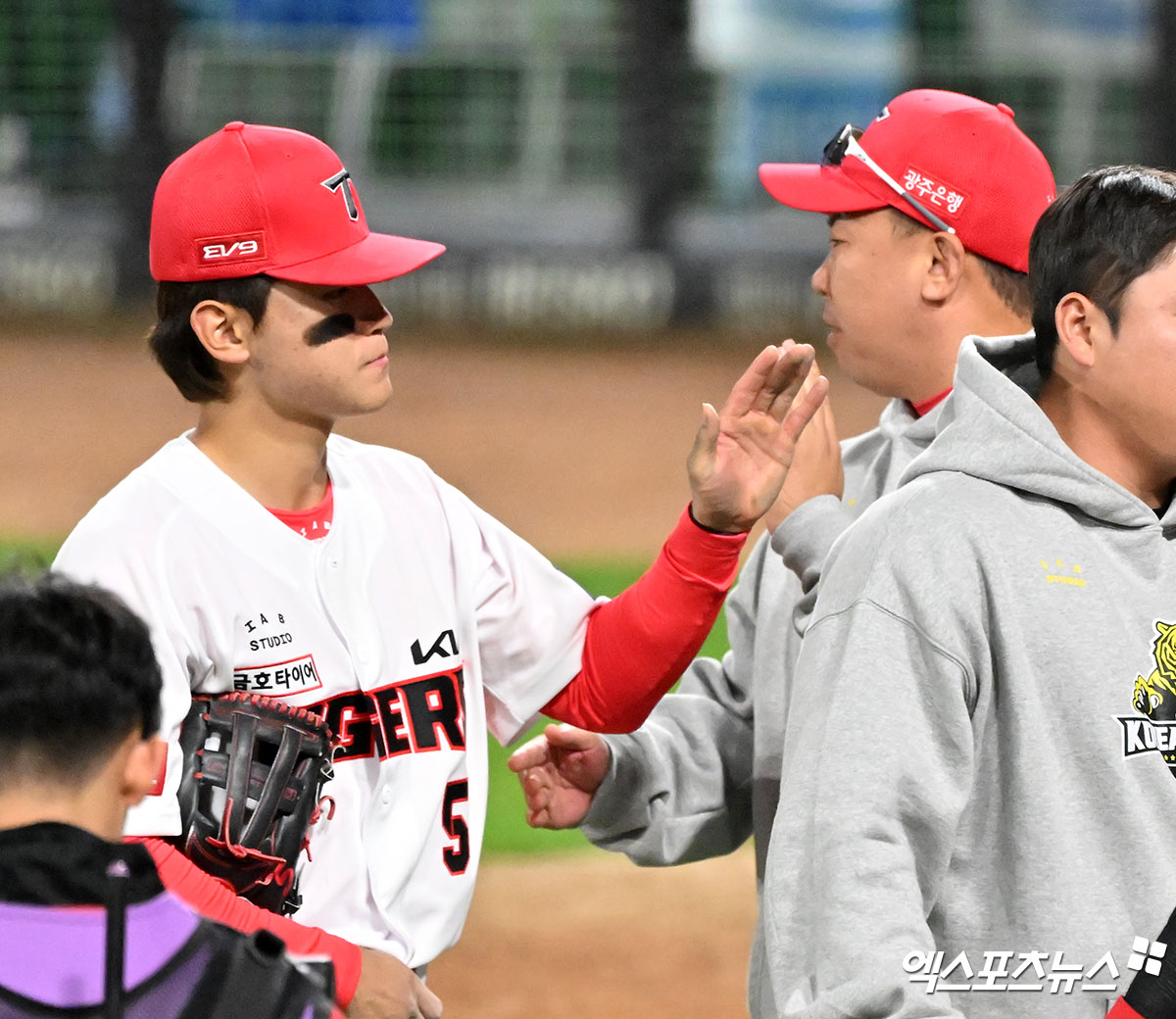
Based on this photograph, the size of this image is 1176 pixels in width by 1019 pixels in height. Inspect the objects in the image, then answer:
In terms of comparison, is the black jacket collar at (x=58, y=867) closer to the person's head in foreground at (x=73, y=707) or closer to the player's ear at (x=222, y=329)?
the person's head in foreground at (x=73, y=707)

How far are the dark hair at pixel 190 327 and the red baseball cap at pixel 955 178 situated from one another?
0.88 meters

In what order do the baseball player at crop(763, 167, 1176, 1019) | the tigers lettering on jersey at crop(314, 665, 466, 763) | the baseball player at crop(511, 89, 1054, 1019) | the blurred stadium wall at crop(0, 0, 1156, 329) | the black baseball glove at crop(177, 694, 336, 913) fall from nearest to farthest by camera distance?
the baseball player at crop(763, 167, 1176, 1019) → the black baseball glove at crop(177, 694, 336, 913) → the tigers lettering on jersey at crop(314, 665, 466, 763) → the baseball player at crop(511, 89, 1054, 1019) → the blurred stadium wall at crop(0, 0, 1156, 329)

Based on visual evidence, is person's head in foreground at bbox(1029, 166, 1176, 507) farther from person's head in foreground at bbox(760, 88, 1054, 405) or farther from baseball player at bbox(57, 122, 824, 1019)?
person's head in foreground at bbox(760, 88, 1054, 405)

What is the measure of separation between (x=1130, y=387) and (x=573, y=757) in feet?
3.55

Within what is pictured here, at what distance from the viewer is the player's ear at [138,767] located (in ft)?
5.44

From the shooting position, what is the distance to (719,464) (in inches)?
97.7

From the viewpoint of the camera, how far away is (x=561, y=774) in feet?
8.80

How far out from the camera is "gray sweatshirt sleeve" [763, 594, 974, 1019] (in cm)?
172

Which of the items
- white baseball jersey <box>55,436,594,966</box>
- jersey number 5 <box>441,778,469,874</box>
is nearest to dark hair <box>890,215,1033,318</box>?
white baseball jersey <box>55,436,594,966</box>

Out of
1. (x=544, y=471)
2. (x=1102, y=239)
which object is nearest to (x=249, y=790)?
(x=1102, y=239)

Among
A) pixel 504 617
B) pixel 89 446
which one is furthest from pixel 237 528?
pixel 89 446

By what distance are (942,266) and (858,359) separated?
196 mm

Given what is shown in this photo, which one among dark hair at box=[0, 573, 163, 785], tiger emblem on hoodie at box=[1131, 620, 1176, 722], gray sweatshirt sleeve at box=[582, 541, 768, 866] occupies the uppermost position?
dark hair at box=[0, 573, 163, 785]

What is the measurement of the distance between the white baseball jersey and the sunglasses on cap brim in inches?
34.4
